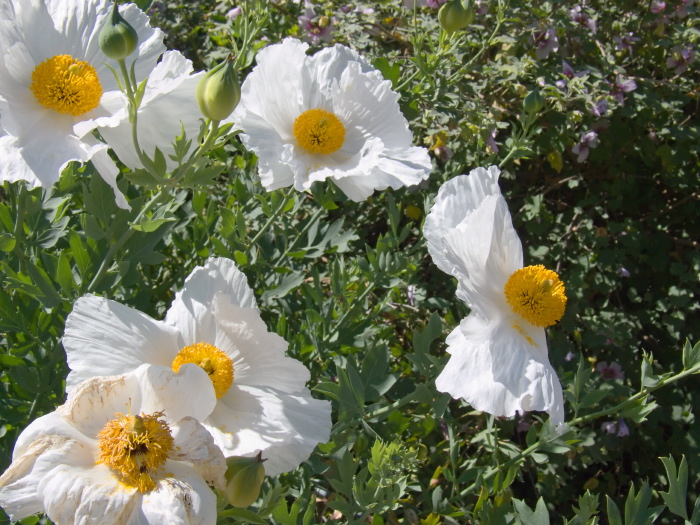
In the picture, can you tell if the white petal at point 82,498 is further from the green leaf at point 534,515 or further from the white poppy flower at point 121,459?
the green leaf at point 534,515

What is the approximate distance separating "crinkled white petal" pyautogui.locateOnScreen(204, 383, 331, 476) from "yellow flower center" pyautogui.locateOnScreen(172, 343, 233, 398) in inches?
1.5

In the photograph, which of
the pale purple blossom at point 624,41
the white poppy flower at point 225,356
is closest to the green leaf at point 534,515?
the white poppy flower at point 225,356

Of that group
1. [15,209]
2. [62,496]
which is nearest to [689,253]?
[15,209]

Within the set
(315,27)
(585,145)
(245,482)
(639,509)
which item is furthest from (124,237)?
(585,145)

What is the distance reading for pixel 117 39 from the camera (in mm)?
1178

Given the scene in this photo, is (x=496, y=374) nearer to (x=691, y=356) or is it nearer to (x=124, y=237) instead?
(x=691, y=356)

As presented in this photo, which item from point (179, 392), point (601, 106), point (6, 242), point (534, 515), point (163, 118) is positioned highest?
point (163, 118)

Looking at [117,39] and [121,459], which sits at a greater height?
[117,39]

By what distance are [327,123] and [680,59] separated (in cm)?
187

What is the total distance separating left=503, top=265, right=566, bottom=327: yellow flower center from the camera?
1.42m

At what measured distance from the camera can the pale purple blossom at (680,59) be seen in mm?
2771

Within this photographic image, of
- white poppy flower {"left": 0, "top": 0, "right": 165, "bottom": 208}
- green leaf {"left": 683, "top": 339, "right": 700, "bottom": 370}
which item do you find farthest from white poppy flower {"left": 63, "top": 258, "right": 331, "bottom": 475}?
green leaf {"left": 683, "top": 339, "right": 700, "bottom": 370}

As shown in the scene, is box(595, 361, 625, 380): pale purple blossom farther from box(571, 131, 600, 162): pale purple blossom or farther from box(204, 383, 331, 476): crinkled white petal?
box(204, 383, 331, 476): crinkled white petal

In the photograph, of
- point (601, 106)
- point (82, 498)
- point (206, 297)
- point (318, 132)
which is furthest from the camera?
point (601, 106)
